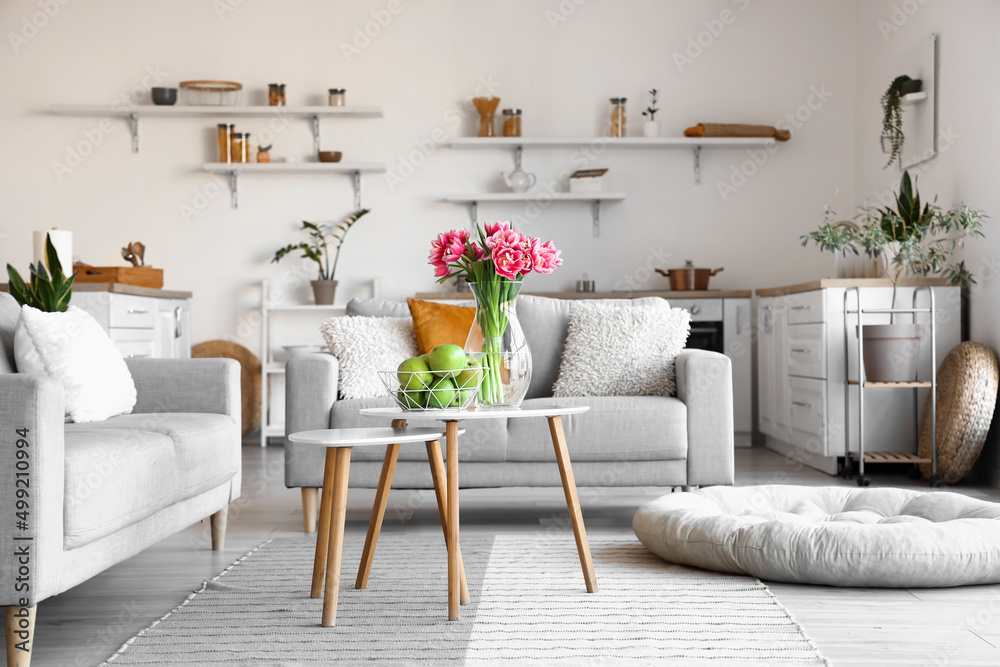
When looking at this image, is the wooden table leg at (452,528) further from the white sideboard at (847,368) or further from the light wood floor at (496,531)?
the white sideboard at (847,368)

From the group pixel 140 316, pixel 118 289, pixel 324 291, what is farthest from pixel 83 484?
pixel 324 291

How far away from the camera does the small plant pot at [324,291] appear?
566cm

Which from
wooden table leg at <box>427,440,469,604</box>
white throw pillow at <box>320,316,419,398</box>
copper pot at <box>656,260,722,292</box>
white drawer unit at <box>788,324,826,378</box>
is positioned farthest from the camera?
copper pot at <box>656,260,722,292</box>

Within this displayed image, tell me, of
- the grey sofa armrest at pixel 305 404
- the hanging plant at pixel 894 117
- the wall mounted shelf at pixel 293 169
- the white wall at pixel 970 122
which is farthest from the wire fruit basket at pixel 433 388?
the wall mounted shelf at pixel 293 169

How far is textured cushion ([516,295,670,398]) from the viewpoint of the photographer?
3.64 metres

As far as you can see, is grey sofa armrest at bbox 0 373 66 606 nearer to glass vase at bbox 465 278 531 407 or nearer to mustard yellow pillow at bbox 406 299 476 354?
glass vase at bbox 465 278 531 407

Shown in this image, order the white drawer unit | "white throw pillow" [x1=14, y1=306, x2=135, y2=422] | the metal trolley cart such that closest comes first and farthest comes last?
"white throw pillow" [x1=14, y1=306, x2=135, y2=422] → the metal trolley cart → the white drawer unit

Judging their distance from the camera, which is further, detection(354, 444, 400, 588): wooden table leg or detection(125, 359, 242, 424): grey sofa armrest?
detection(125, 359, 242, 424): grey sofa armrest

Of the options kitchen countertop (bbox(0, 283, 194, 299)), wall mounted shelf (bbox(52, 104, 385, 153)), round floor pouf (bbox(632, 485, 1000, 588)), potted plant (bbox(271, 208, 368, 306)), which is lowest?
round floor pouf (bbox(632, 485, 1000, 588))

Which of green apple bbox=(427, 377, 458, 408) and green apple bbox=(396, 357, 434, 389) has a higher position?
green apple bbox=(396, 357, 434, 389)

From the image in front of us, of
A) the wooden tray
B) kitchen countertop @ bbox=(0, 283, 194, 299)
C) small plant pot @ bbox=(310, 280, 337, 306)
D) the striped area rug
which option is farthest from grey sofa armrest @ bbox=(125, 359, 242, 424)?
small plant pot @ bbox=(310, 280, 337, 306)

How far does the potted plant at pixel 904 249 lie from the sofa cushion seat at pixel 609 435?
1403mm

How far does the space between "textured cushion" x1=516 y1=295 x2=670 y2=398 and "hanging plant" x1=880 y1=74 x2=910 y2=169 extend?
2.11 meters

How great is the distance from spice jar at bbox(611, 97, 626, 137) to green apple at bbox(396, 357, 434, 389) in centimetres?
397
